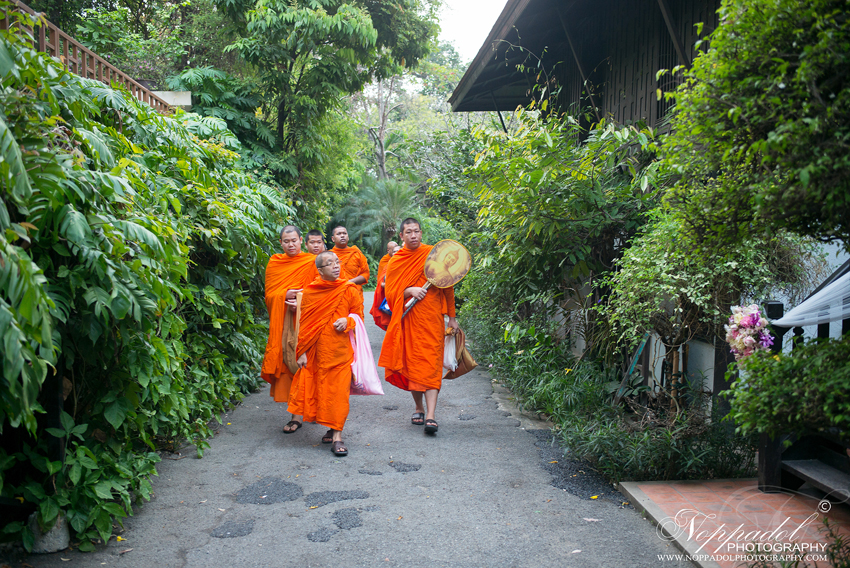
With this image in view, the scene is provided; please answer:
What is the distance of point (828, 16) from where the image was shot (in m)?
A: 1.58

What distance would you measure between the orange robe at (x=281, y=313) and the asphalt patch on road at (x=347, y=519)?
2111mm

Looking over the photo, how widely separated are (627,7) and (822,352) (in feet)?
16.8

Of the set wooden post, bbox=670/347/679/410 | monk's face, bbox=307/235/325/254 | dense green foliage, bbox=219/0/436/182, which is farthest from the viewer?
dense green foliage, bbox=219/0/436/182

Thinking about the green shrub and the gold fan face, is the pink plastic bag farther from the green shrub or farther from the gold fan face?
the green shrub

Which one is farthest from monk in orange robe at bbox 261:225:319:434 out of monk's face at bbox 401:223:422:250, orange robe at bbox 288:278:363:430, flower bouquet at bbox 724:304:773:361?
flower bouquet at bbox 724:304:773:361

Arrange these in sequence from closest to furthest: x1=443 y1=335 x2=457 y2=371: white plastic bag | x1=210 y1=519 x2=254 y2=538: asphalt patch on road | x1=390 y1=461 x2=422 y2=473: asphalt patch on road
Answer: x1=210 y1=519 x2=254 y2=538: asphalt patch on road, x1=390 y1=461 x2=422 y2=473: asphalt patch on road, x1=443 y1=335 x2=457 y2=371: white plastic bag

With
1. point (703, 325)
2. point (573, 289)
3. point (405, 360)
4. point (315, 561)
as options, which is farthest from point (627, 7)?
point (315, 561)

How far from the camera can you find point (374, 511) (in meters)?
3.53

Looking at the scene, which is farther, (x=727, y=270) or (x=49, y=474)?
(x=727, y=270)

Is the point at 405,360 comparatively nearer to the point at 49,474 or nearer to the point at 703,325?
the point at 703,325

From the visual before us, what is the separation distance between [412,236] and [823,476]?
12.0 ft

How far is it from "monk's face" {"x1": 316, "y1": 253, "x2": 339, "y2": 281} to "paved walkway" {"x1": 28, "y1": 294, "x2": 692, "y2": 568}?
1.42 metres

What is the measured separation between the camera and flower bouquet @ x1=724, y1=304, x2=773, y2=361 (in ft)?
10.3

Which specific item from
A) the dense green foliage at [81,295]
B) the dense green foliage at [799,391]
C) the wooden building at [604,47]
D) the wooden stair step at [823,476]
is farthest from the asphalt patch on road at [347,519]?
the wooden building at [604,47]
